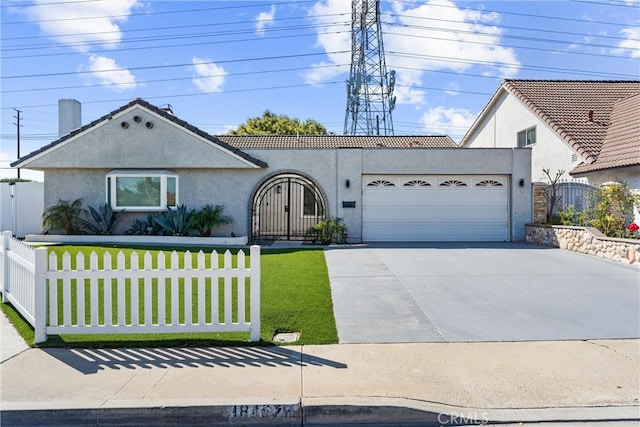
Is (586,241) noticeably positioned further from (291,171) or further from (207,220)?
(207,220)

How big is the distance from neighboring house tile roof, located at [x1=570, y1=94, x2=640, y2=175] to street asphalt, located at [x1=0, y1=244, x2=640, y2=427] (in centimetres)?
810

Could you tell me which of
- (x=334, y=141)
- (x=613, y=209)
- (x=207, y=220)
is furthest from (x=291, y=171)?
(x=334, y=141)

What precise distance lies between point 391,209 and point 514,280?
7.07m

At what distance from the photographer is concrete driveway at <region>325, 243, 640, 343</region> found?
573cm

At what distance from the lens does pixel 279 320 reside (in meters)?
6.02

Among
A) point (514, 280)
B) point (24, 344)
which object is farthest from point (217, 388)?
point (514, 280)

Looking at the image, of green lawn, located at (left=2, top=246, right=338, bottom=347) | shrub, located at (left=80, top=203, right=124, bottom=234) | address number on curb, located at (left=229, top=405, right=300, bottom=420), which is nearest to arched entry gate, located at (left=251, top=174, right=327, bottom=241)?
shrub, located at (left=80, top=203, right=124, bottom=234)

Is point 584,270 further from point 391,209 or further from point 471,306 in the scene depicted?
point 391,209

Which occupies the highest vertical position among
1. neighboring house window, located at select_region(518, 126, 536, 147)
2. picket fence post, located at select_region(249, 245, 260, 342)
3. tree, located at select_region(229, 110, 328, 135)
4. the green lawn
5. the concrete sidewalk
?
tree, located at select_region(229, 110, 328, 135)

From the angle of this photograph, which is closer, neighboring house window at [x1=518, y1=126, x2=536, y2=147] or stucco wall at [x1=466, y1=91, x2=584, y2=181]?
stucco wall at [x1=466, y1=91, x2=584, y2=181]

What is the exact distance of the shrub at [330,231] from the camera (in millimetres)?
14633

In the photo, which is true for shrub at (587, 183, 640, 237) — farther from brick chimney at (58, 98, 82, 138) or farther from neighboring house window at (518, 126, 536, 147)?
brick chimney at (58, 98, 82, 138)

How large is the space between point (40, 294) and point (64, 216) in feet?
36.7

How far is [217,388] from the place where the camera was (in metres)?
3.98
